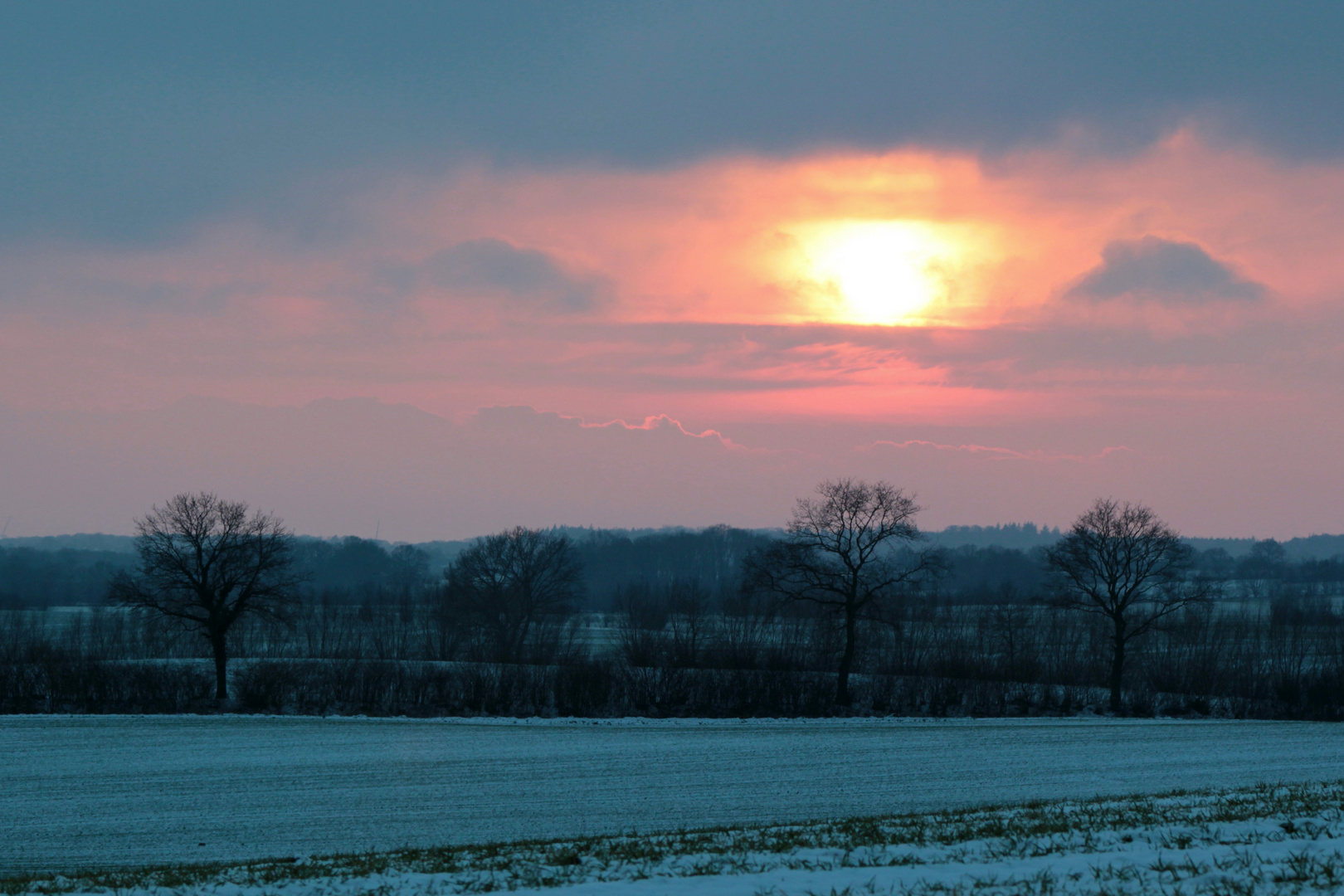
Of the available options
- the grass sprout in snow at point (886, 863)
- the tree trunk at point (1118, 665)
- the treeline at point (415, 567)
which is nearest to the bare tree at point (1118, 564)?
the tree trunk at point (1118, 665)

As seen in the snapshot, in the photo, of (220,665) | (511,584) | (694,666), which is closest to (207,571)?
(220,665)

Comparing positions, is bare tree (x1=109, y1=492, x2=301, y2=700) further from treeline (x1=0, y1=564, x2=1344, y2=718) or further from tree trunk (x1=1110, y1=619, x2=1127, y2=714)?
tree trunk (x1=1110, y1=619, x2=1127, y2=714)

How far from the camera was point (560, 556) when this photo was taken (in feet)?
326

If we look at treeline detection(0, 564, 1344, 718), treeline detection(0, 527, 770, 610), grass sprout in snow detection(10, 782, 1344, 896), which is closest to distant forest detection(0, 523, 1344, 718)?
treeline detection(0, 564, 1344, 718)

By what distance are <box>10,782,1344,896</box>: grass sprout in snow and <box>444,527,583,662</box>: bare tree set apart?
68.2m

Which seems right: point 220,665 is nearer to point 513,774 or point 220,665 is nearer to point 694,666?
point 694,666

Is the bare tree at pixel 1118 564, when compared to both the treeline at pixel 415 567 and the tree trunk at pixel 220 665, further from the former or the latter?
the treeline at pixel 415 567

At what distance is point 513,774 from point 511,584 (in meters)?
65.0

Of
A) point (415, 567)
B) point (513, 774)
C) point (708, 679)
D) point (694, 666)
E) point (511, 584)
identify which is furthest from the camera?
point (415, 567)

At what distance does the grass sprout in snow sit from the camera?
10570 millimetres

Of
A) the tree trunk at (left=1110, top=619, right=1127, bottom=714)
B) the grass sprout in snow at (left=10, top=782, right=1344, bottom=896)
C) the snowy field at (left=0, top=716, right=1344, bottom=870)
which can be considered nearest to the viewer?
the grass sprout in snow at (left=10, top=782, right=1344, bottom=896)

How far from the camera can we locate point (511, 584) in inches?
3634

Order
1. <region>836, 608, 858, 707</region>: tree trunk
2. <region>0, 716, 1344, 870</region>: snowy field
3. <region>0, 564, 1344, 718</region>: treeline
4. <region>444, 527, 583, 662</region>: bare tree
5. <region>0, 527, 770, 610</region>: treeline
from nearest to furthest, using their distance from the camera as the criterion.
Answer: <region>0, 716, 1344, 870</region>: snowy field, <region>0, 564, 1344, 718</region>: treeline, <region>836, 608, 858, 707</region>: tree trunk, <region>444, 527, 583, 662</region>: bare tree, <region>0, 527, 770, 610</region>: treeline

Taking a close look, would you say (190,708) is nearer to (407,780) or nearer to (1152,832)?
(407,780)
